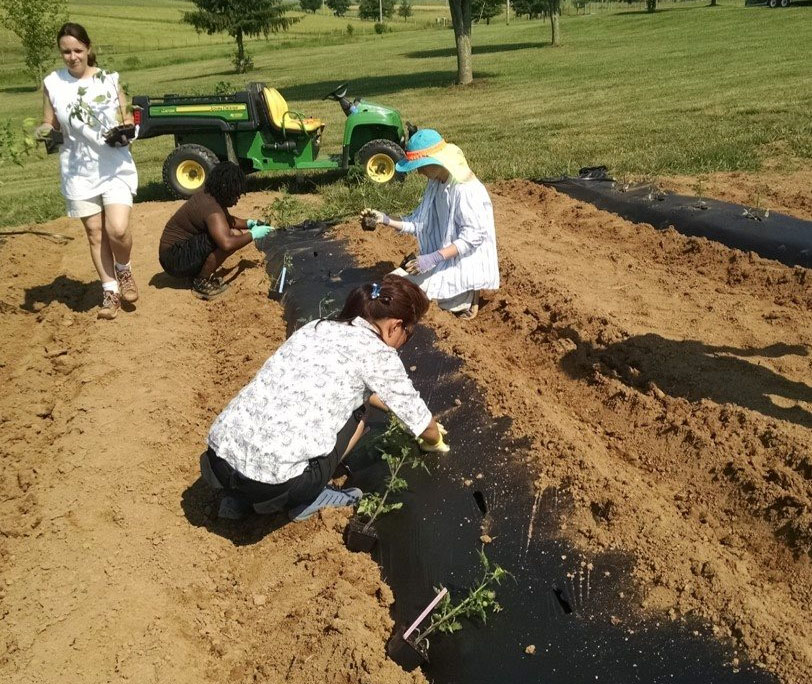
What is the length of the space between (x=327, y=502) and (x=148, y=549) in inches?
32.5

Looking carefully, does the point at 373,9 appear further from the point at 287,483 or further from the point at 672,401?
the point at 287,483

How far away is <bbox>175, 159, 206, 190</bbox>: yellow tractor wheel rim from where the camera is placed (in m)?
8.92

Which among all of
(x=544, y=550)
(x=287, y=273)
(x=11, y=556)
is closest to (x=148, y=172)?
(x=287, y=273)

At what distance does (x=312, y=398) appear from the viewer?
2879 mm

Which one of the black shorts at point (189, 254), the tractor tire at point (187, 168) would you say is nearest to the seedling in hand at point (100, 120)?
the black shorts at point (189, 254)

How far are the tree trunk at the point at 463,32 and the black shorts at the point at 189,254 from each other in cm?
1568

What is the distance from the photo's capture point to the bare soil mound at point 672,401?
9.15ft

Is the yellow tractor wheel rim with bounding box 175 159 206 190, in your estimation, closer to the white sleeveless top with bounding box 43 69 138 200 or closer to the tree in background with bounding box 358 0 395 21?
the white sleeveless top with bounding box 43 69 138 200

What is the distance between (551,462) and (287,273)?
3.47 m

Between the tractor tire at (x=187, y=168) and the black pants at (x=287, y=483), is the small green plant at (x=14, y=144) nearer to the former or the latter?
the tractor tire at (x=187, y=168)

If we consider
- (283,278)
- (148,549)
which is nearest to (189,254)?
(283,278)

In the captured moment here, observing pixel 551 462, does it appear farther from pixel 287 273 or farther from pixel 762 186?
pixel 762 186

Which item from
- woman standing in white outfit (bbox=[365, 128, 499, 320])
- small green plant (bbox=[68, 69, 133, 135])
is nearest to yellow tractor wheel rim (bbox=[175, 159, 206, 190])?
small green plant (bbox=[68, 69, 133, 135])

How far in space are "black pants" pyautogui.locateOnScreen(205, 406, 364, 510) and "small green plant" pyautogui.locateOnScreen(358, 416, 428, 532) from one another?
0.79ft
